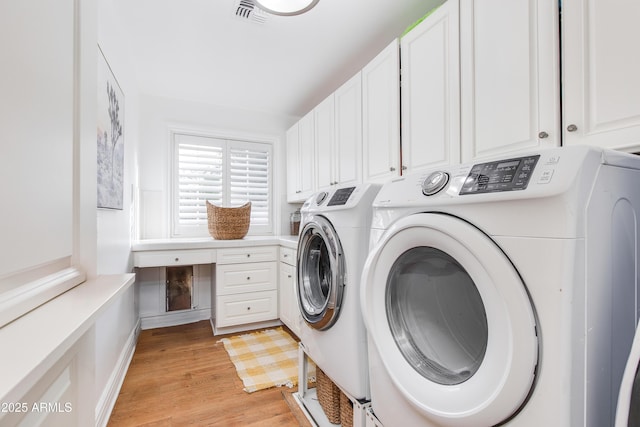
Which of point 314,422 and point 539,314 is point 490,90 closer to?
point 539,314

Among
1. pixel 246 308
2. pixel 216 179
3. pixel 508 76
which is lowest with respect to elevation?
pixel 246 308

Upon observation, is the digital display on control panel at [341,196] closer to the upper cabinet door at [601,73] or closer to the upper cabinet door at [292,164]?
the upper cabinet door at [601,73]

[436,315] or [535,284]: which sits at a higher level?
[535,284]

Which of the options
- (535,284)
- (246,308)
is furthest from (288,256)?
(535,284)

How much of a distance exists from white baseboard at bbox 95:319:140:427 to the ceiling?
217cm

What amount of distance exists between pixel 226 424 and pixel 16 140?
5.20ft

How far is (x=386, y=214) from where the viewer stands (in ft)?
3.39

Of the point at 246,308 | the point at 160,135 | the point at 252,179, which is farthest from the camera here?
the point at 252,179

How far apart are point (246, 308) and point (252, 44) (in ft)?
7.17

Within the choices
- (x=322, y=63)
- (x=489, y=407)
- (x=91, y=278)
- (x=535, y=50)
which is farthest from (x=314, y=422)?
(x=322, y=63)

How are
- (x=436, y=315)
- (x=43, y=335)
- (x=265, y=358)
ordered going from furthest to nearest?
(x=265, y=358), (x=436, y=315), (x=43, y=335)

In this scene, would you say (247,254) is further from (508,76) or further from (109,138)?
(508,76)

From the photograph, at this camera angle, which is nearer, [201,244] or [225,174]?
[201,244]

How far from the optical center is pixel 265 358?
2191 mm
